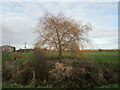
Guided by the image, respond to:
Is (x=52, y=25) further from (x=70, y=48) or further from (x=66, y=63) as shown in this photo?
(x=66, y=63)

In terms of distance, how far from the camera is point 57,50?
30.7 ft

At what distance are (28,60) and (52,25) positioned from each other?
3930mm

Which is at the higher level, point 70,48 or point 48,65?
point 70,48

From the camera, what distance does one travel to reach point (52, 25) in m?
9.56

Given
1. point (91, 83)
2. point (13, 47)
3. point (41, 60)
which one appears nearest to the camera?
point (91, 83)

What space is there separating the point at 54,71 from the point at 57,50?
9.98ft

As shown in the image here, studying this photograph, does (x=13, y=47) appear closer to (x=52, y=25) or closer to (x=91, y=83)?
(x=52, y=25)

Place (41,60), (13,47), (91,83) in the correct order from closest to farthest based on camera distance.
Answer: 1. (91,83)
2. (41,60)
3. (13,47)

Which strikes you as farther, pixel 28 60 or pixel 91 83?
pixel 28 60

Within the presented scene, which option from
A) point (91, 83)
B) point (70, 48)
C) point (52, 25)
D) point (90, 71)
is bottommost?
point (91, 83)

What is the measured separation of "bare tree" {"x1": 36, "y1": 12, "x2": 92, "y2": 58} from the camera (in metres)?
9.33

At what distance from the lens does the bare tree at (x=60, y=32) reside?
9328mm

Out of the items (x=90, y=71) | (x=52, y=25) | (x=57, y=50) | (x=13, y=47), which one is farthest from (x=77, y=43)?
(x=13, y=47)

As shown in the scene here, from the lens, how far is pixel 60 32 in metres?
9.47
